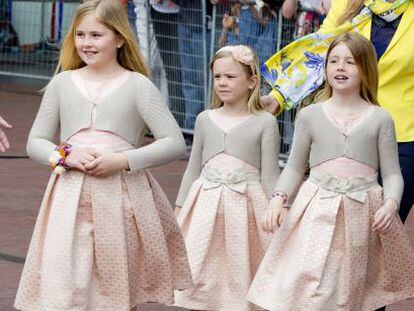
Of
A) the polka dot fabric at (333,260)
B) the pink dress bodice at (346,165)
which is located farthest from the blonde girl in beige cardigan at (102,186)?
the pink dress bodice at (346,165)

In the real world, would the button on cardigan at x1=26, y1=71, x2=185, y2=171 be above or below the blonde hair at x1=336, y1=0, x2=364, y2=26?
below

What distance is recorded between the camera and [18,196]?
939 cm

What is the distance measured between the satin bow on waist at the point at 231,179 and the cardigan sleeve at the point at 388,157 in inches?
36.9

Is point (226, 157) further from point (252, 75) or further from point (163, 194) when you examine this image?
point (163, 194)

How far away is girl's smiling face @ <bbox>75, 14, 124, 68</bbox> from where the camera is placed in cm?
514

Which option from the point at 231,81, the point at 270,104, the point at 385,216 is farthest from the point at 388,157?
the point at 231,81

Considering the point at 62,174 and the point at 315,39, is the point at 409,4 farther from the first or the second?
the point at 62,174

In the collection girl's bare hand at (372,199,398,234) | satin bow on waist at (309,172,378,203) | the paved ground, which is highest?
satin bow on waist at (309,172,378,203)

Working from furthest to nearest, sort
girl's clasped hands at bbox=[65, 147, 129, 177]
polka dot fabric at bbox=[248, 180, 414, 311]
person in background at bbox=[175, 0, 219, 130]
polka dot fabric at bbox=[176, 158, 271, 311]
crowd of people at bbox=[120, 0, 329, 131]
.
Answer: person in background at bbox=[175, 0, 219, 130] → crowd of people at bbox=[120, 0, 329, 131] → polka dot fabric at bbox=[176, 158, 271, 311] → polka dot fabric at bbox=[248, 180, 414, 311] → girl's clasped hands at bbox=[65, 147, 129, 177]

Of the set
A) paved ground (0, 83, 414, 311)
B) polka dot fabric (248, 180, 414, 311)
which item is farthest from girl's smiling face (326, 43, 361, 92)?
paved ground (0, 83, 414, 311)

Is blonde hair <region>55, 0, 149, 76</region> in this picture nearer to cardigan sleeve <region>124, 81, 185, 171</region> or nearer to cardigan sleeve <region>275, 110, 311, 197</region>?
cardigan sleeve <region>124, 81, 185, 171</region>

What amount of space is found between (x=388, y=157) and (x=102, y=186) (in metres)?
1.19

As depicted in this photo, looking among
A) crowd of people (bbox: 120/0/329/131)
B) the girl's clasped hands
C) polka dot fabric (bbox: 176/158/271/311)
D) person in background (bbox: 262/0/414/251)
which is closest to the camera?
the girl's clasped hands

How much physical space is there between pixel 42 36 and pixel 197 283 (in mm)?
10443
